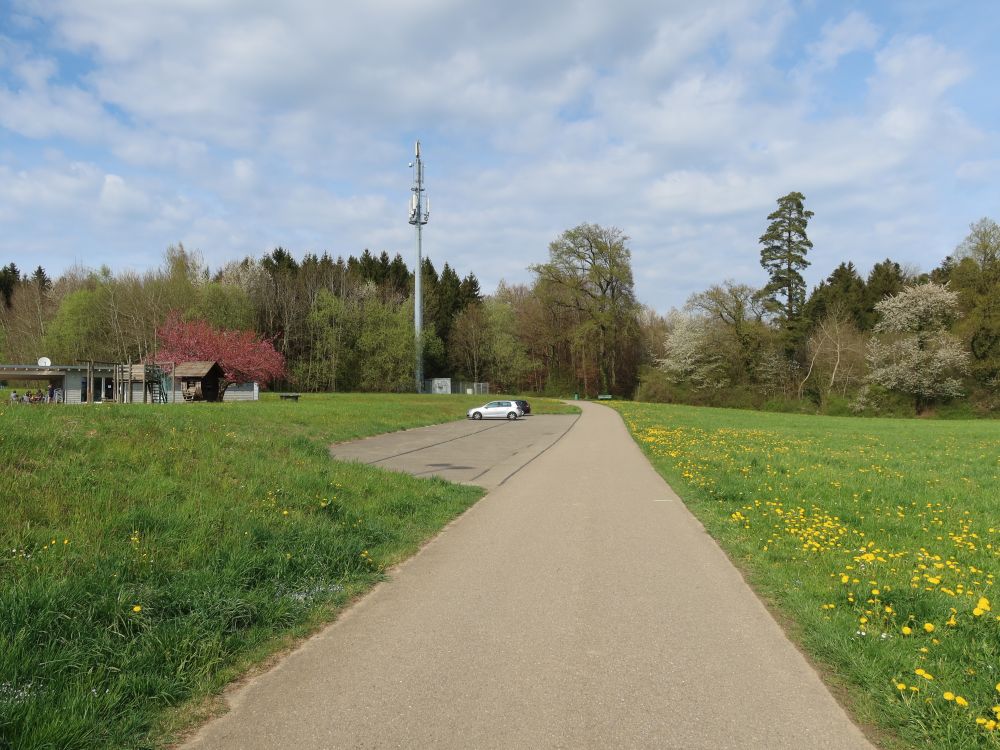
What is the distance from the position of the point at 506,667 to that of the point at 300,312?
72050 millimetres

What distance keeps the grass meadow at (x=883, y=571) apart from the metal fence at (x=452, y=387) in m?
57.1

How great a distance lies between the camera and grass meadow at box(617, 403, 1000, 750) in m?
3.58

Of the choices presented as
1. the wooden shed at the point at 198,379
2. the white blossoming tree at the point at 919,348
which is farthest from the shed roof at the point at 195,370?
the white blossoming tree at the point at 919,348

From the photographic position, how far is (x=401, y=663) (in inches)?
161

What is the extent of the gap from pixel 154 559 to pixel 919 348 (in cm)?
6244

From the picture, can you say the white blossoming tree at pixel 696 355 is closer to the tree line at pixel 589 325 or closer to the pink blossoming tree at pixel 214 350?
the tree line at pixel 589 325

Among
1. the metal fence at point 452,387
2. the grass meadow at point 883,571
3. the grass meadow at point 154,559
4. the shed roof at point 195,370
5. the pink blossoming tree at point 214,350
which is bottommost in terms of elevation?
the grass meadow at point 883,571

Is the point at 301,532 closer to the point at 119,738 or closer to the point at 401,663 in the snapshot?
the point at 401,663

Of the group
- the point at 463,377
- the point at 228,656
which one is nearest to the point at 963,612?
the point at 228,656

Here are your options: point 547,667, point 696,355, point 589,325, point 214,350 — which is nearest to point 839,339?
point 696,355

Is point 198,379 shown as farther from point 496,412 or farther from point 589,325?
point 589,325

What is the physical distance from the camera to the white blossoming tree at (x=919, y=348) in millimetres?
52500

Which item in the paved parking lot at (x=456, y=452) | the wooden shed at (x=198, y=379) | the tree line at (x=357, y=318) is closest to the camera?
the paved parking lot at (x=456, y=452)

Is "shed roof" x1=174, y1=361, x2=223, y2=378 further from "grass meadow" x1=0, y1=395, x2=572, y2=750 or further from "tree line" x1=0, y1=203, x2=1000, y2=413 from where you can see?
"grass meadow" x1=0, y1=395, x2=572, y2=750
